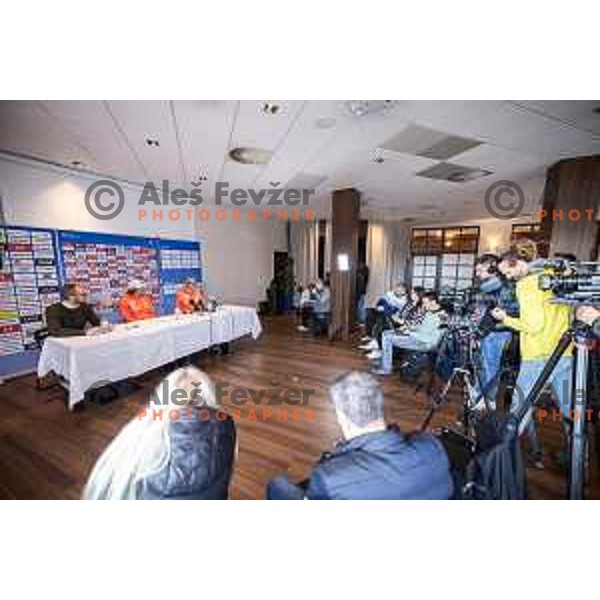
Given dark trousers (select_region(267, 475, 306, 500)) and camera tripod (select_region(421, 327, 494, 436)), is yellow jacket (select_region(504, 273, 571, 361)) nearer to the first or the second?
camera tripod (select_region(421, 327, 494, 436))

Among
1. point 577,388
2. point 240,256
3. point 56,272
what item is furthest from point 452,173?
point 56,272

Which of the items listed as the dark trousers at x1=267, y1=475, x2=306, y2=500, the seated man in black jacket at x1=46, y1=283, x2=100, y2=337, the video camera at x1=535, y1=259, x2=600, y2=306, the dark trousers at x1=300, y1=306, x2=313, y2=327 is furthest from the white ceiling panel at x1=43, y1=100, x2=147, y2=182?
the dark trousers at x1=300, y1=306, x2=313, y2=327

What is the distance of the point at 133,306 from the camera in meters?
3.32

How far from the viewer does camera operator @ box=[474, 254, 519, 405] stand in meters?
2.05

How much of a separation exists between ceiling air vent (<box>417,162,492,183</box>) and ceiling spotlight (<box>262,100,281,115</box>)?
2399 mm

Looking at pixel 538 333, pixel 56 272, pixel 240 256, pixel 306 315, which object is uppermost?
pixel 240 256

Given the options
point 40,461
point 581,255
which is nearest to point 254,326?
point 40,461

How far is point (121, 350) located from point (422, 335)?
311 centimetres

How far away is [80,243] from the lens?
12.2 feet

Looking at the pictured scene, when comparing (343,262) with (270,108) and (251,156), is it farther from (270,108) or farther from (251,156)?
(270,108)

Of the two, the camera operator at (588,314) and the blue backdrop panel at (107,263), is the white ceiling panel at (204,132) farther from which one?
the camera operator at (588,314)

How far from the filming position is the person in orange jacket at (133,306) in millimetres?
3287

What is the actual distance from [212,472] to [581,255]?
14.8 feet
